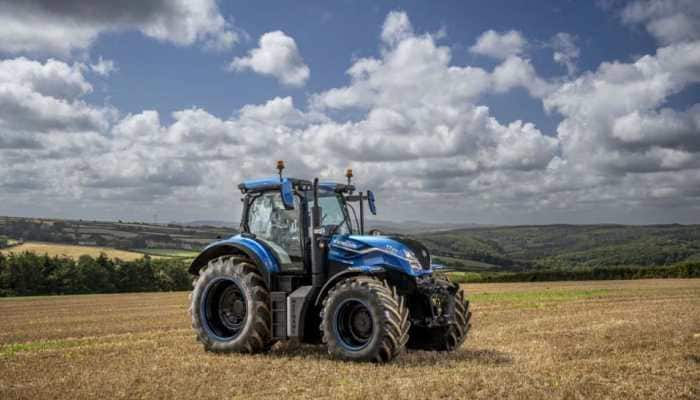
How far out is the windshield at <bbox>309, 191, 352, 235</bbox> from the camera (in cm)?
1180

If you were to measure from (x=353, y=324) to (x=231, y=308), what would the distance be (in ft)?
9.31

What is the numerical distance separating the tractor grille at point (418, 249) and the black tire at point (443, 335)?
830 millimetres

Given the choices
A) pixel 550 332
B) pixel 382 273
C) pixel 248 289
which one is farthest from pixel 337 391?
pixel 550 332

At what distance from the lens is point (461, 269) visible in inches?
2739

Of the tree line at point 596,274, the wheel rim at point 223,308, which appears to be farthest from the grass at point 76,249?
the wheel rim at point 223,308

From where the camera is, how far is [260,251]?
457 inches

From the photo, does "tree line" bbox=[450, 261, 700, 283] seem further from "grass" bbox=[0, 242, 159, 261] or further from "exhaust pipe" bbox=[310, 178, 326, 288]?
"exhaust pipe" bbox=[310, 178, 326, 288]

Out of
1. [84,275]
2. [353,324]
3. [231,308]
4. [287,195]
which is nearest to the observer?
[353,324]

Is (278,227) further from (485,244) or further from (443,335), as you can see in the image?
(485,244)

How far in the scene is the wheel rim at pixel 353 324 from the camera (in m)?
10.3

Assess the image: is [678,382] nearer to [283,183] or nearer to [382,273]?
[382,273]

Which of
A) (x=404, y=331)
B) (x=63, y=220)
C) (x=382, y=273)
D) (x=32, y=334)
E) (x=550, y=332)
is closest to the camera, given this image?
(x=404, y=331)

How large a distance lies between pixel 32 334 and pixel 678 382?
16.0 meters

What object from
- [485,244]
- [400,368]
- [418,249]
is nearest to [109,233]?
[485,244]
